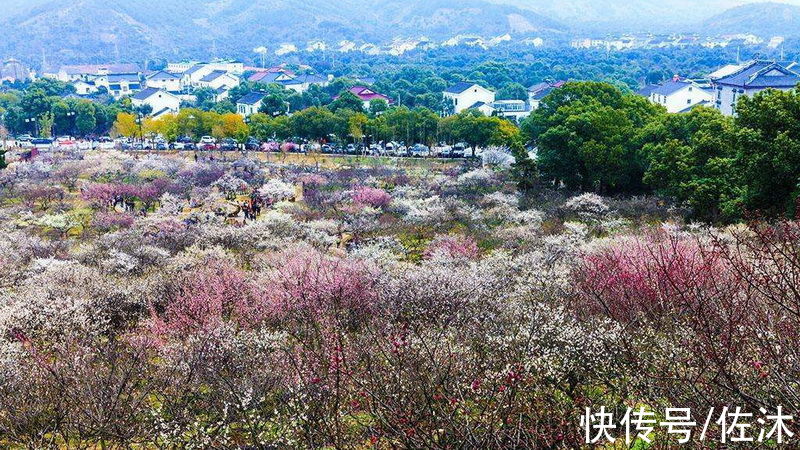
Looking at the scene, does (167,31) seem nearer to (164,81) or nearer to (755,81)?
(164,81)

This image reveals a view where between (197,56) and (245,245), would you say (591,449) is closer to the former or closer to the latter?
(245,245)

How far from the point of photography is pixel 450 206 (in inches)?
999

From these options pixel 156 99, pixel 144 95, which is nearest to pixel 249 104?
pixel 156 99

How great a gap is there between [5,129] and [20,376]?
52362mm

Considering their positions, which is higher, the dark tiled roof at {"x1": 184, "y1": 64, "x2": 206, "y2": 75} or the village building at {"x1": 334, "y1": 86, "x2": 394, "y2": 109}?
the dark tiled roof at {"x1": 184, "y1": 64, "x2": 206, "y2": 75}

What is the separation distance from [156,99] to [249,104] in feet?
42.1

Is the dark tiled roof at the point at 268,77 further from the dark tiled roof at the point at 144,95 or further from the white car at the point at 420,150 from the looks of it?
the white car at the point at 420,150

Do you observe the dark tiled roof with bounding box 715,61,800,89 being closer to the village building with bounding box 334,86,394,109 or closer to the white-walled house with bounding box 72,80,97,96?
the village building with bounding box 334,86,394,109

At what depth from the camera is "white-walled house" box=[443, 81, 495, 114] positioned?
68.6 metres

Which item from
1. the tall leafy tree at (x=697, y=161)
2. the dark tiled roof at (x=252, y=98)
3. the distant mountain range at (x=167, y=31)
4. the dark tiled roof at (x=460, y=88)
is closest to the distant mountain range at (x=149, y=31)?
the distant mountain range at (x=167, y=31)

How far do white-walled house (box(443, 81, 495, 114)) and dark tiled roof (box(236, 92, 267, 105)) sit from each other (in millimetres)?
20092

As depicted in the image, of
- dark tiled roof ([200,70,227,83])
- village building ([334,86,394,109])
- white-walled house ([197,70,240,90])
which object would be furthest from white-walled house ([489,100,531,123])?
dark tiled roof ([200,70,227,83])

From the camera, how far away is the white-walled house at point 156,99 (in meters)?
71.3

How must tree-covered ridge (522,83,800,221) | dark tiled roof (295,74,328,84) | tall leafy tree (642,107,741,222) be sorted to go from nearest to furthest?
tree-covered ridge (522,83,800,221)
tall leafy tree (642,107,741,222)
dark tiled roof (295,74,328,84)
